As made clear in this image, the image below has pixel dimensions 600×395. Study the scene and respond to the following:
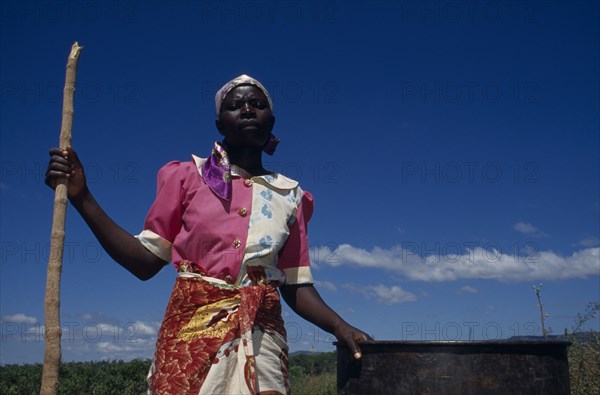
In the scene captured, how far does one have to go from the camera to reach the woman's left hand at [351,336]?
226 cm

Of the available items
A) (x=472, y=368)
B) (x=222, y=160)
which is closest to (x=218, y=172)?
(x=222, y=160)

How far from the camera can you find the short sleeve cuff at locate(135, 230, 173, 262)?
2.49m

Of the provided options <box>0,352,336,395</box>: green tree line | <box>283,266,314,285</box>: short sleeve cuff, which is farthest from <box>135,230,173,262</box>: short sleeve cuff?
<box>0,352,336,395</box>: green tree line

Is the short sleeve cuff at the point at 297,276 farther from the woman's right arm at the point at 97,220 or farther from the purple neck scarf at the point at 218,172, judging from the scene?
the woman's right arm at the point at 97,220

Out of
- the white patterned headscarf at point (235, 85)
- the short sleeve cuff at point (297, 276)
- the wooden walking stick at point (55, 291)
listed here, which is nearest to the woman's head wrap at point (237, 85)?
the white patterned headscarf at point (235, 85)

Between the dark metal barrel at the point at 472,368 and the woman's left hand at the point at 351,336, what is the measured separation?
0.47ft

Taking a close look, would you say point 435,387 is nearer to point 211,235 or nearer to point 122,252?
point 211,235

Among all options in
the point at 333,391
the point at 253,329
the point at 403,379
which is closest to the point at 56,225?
the point at 253,329

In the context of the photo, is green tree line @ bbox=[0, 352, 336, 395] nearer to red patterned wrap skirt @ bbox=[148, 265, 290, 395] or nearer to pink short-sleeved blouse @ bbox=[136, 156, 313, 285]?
pink short-sleeved blouse @ bbox=[136, 156, 313, 285]

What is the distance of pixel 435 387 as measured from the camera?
2.02 m

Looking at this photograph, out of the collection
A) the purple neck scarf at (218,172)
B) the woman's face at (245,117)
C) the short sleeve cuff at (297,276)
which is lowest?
the short sleeve cuff at (297,276)

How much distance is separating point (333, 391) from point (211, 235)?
9.20 meters

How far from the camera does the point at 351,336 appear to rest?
234 centimetres

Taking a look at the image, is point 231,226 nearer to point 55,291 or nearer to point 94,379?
point 55,291
